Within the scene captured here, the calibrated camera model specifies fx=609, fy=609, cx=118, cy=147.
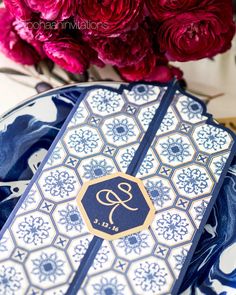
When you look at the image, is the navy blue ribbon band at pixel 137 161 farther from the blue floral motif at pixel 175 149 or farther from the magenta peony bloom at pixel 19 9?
the magenta peony bloom at pixel 19 9

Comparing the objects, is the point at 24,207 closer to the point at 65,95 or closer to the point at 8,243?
the point at 8,243

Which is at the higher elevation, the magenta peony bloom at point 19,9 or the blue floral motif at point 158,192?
the magenta peony bloom at point 19,9

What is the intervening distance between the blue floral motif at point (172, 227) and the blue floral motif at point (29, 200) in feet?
0.48

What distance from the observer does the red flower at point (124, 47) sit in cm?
76

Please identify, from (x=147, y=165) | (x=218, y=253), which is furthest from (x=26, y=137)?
(x=218, y=253)

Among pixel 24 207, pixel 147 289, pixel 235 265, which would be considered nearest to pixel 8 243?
pixel 24 207

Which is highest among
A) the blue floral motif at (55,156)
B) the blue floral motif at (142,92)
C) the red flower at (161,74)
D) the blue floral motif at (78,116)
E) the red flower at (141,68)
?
the red flower at (141,68)

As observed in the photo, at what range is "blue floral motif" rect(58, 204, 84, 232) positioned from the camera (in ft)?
2.24

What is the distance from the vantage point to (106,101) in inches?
30.4

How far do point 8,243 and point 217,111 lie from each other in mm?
363

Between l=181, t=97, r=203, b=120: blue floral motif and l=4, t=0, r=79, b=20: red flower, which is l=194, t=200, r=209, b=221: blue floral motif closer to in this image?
l=181, t=97, r=203, b=120: blue floral motif

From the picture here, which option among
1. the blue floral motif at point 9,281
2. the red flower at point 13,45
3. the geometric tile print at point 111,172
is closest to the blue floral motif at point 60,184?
the geometric tile print at point 111,172

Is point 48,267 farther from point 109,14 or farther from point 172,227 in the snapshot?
point 109,14

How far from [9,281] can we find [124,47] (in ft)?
1.05
